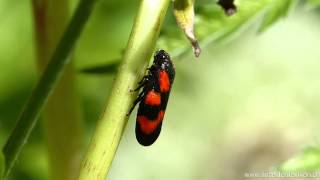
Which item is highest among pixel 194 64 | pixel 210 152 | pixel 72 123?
pixel 194 64

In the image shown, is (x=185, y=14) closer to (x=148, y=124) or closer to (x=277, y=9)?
(x=277, y=9)

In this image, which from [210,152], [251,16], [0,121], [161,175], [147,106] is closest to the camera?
[251,16]

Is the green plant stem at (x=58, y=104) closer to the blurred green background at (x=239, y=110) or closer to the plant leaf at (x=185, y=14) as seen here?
the plant leaf at (x=185, y=14)

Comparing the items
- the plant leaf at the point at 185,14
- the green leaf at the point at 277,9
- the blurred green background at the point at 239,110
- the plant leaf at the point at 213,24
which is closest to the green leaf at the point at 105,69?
the plant leaf at the point at 213,24

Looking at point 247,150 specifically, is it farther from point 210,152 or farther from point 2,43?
point 2,43

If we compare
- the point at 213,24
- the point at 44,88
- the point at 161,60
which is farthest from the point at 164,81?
the point at 44,88

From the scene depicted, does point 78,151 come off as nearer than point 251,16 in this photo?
No

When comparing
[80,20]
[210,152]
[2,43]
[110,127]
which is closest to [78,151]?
[80,20]
